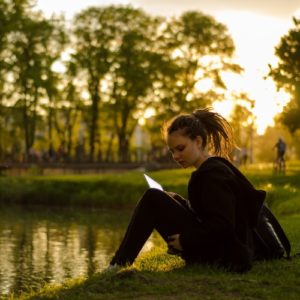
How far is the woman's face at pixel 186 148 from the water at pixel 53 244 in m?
5.37

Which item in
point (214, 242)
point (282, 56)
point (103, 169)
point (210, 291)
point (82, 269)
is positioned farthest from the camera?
point (103, 169)

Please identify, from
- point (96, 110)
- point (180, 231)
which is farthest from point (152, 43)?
point (180, 231)

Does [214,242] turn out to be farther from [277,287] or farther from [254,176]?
[254,176]

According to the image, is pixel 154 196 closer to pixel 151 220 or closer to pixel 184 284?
pixel 151 220

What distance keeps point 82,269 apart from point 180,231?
906cm

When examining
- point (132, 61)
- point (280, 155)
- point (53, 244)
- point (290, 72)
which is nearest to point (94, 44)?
point (132, 61)

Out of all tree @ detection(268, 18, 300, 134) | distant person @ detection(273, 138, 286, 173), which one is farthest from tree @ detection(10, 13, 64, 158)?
tree @ detection(268, 18, 300, 134)

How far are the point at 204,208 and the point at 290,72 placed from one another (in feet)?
84.7

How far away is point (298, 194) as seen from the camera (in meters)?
28.4

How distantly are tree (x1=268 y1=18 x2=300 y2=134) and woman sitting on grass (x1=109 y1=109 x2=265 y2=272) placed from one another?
79.0 feet

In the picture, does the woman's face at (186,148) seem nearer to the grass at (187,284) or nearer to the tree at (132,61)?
the grass at (187,284)

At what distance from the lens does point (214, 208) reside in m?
7.07

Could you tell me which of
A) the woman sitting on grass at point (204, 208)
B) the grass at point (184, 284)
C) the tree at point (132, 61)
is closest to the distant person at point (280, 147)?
the tree at point (132, 61)

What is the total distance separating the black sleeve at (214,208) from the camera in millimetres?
7078
